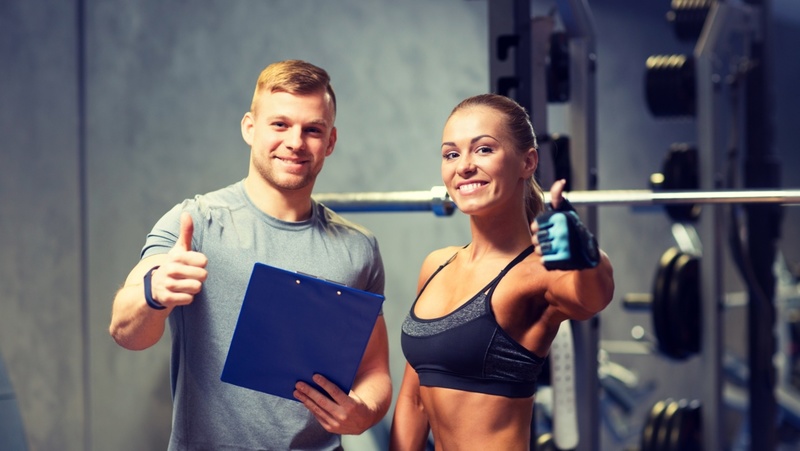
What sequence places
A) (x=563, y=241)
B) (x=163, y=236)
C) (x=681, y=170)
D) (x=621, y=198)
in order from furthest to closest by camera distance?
1. (x=681, y=170)
2. (x=621, y=198)
3. (x=163, y=236)
4. (x=563, y=241)

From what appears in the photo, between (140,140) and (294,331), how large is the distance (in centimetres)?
216

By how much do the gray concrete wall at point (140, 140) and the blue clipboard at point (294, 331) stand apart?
191 cm

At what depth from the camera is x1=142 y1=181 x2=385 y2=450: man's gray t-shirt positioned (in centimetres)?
160

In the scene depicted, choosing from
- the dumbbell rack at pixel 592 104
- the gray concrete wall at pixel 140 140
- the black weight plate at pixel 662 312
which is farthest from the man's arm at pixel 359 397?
the black weight plate at pixel 662 312

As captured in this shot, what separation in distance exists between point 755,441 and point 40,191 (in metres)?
3.04

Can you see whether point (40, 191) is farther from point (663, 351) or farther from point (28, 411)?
point (663, 351)

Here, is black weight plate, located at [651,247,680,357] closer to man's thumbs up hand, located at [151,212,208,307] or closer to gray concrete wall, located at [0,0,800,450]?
gray concrete wall, located at [0,0,800,450]

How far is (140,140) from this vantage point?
10.9 feet

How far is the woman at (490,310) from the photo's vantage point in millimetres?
1453

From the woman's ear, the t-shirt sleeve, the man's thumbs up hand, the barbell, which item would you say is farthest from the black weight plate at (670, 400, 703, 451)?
the man's thumbs up hand

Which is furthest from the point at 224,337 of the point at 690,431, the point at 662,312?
the point at 690,431

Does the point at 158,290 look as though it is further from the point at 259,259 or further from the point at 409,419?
the point at 409,419

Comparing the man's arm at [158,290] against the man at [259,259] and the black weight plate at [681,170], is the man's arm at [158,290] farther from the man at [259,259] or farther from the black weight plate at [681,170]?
the black weight plate at [681,170]

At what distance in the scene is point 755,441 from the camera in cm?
354
